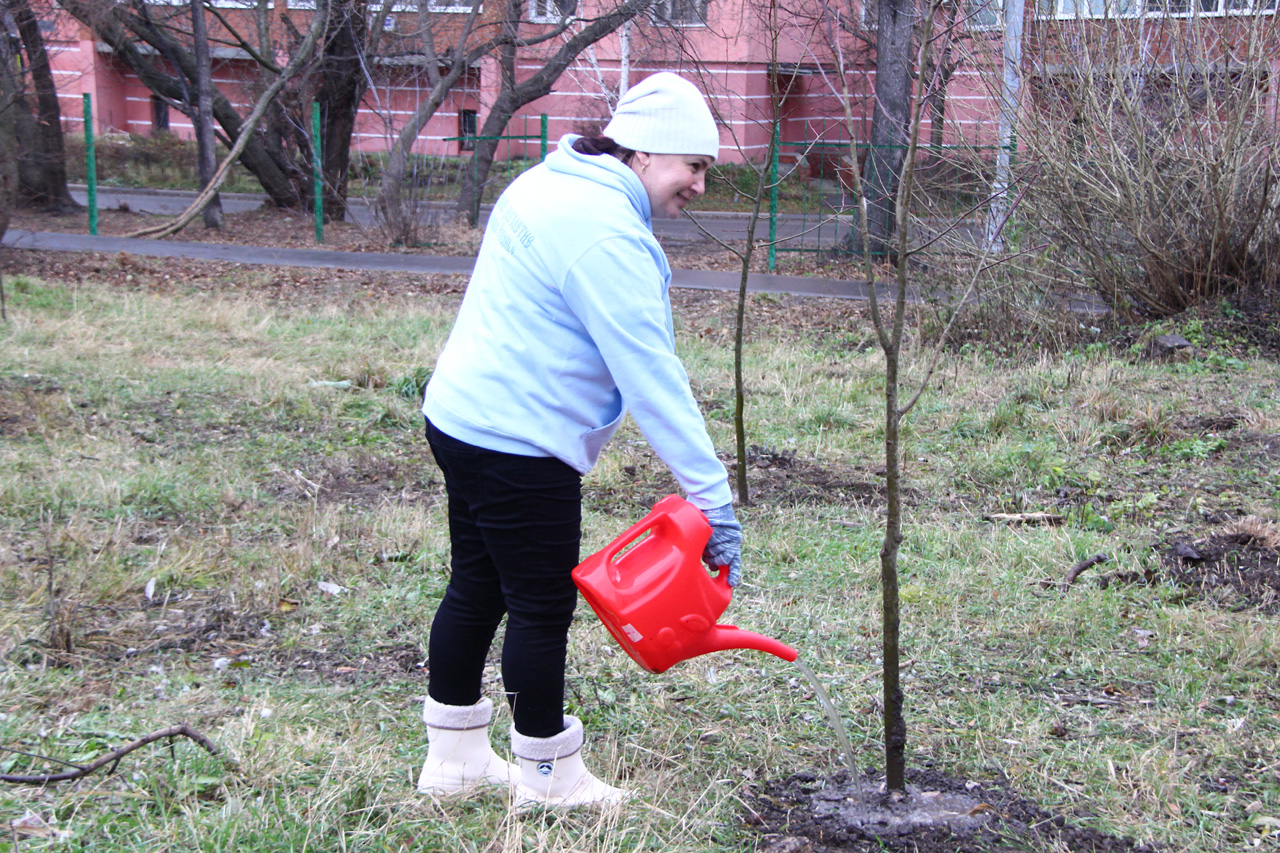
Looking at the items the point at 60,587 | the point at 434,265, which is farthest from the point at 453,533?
the point at 434,265

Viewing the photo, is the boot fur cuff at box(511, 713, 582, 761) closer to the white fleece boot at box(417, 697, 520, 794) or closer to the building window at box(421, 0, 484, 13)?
the white fleece boot at box(417, 697, 520, 794)

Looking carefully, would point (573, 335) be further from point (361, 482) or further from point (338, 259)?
point (338, 259)

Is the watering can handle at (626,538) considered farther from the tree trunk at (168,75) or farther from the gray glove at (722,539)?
the tree trunk at (168,75)

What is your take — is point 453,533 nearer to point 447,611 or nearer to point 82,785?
point 447,611

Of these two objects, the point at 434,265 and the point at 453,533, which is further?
the point at 434,265

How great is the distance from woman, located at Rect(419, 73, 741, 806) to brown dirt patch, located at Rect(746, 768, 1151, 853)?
570 mm

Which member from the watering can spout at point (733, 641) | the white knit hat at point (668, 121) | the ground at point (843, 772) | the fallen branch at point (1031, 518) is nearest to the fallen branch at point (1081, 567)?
the ground at point (843, 772)

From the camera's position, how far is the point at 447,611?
2.36m

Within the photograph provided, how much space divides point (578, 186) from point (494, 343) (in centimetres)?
35

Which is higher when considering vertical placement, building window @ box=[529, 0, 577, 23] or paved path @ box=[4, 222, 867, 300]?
building window @ box=[529, 0, 577, 23]

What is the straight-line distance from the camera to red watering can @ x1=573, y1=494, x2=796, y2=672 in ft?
7.06

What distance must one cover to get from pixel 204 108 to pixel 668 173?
14707 millimetres

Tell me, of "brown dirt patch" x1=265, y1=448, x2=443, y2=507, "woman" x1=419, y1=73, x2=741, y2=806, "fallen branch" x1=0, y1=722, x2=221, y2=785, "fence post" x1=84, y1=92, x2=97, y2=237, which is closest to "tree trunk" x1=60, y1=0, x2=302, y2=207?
"fence post" x1=84, y1=92, x2=97, y2=237

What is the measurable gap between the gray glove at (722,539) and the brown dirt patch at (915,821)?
2.10ft
